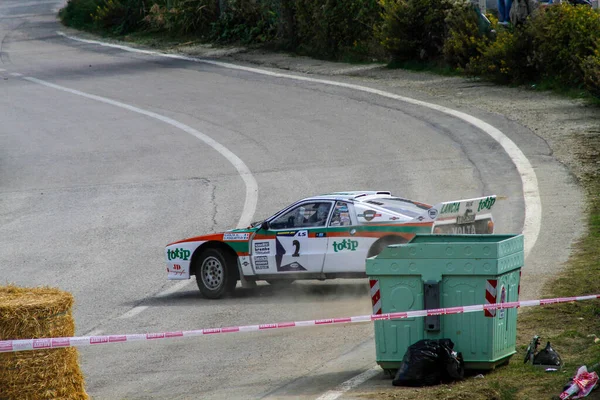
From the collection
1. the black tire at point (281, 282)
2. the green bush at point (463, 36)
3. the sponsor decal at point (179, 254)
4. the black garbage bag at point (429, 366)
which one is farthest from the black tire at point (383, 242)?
the green bush at point (463, 36)

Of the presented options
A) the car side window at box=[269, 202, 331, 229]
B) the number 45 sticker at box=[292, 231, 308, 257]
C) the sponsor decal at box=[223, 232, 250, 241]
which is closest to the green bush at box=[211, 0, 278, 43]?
the sponsor decal at box=[223, 232, 250, 241]

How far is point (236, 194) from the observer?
21625mm

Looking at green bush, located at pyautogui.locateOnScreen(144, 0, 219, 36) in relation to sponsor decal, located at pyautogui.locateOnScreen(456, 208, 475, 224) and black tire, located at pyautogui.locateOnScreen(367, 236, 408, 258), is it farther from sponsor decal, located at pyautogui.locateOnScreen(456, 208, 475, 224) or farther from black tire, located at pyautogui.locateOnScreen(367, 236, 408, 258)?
sponsor decal, located at pyautogui.locateOnScreen(456, 208, 475, 224)

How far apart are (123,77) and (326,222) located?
80.4 feet

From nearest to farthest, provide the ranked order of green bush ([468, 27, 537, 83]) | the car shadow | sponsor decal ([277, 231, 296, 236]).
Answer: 1. the car shadow
2. sponsor decal ([277, 231, 296, 236])
3. green bush ([468, 27, 537, 83])

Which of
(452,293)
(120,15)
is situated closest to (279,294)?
(452,293)

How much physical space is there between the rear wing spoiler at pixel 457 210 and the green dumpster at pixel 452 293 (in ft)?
11.5

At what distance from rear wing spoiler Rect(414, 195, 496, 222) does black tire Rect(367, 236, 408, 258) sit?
0.36 meters

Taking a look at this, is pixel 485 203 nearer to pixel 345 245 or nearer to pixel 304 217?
pixel 345 245

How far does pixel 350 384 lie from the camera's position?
948cm

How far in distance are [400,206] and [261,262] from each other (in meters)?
2.15

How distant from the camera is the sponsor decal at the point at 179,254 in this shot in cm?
1474

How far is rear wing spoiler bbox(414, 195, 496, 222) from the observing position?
516 inches

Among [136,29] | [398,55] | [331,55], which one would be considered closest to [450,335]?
[398,55]
